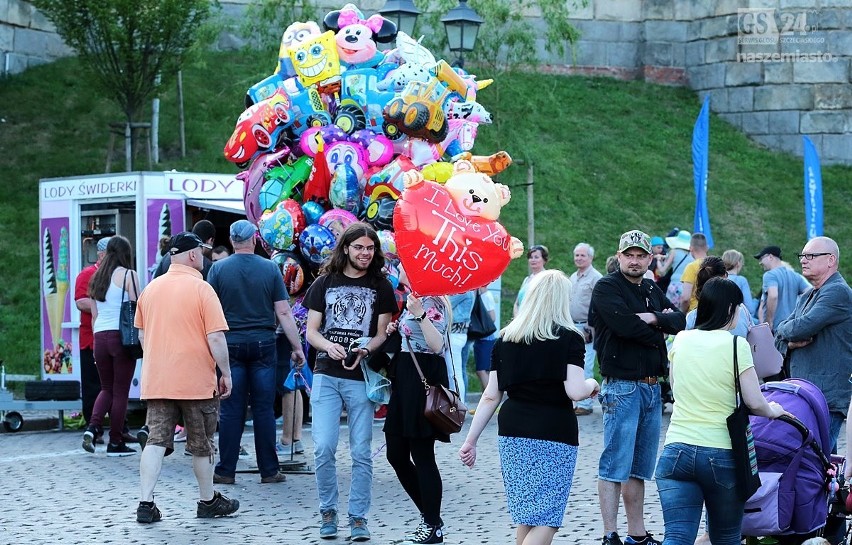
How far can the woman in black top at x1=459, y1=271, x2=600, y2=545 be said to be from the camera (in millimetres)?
6293

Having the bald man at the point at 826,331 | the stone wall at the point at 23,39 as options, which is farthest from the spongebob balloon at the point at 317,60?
the stone wall at the point at 23,39

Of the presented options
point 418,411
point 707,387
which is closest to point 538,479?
point 707,387

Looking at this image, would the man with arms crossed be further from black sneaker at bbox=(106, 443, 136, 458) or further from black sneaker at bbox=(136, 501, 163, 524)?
black sneaker at bbox=(106, 443, 136, 458)

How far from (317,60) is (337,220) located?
1.36 m

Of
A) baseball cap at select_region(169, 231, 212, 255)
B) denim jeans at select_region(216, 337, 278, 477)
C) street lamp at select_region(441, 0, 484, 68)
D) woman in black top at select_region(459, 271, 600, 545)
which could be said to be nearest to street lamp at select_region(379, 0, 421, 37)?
street lamp at select_region(441, 0, 484, 68)

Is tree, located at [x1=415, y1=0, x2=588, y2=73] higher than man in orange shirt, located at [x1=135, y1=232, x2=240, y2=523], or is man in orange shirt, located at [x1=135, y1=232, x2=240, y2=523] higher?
tree, located at [x1=415, y1=0, x2=588, y2=73]

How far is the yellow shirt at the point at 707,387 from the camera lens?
6.12m

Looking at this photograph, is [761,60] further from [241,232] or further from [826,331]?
[826,331]

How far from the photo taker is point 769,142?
28312mm

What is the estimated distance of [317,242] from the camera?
422 inches

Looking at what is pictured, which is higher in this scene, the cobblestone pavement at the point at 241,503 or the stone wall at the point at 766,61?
the stone wall at the point at 766,61

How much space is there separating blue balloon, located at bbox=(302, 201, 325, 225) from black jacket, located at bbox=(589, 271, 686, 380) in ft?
13.0

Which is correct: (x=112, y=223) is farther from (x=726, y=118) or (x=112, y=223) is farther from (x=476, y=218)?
(x=726, y=118)

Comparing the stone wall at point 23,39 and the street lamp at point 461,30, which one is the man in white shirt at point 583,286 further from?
the stone wall at point 23,39
